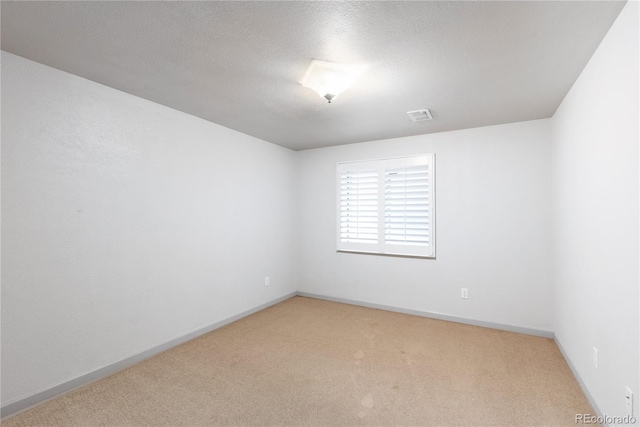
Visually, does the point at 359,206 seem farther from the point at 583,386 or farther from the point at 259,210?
the point at 583,386

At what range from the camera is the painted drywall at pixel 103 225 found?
6.72ft

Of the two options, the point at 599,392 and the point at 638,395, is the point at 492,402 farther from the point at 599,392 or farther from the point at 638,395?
the point at 638,395

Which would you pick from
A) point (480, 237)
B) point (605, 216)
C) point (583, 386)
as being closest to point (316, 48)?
point (605, 216)

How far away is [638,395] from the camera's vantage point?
57.1 inches

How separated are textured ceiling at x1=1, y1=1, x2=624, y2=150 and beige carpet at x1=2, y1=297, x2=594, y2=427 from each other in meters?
2.36

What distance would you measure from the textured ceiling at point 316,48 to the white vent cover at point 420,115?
155 millimetres

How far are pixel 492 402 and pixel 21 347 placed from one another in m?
3.25

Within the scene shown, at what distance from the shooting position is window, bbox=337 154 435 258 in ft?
12.9

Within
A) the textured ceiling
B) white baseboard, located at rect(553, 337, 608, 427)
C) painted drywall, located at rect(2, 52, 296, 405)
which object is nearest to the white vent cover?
the textured ceiling

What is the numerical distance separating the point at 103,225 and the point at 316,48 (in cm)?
218

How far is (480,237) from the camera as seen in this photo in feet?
11.9

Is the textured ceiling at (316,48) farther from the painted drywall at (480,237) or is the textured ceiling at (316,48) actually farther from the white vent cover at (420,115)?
the painted drywall at (480,237)

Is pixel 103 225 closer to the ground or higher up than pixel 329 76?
closer to the ground

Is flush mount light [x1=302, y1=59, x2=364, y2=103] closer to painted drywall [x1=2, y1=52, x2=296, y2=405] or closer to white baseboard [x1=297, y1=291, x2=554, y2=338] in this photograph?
painted drywall [x1=2, y1=52, x2=296, y2=405]
